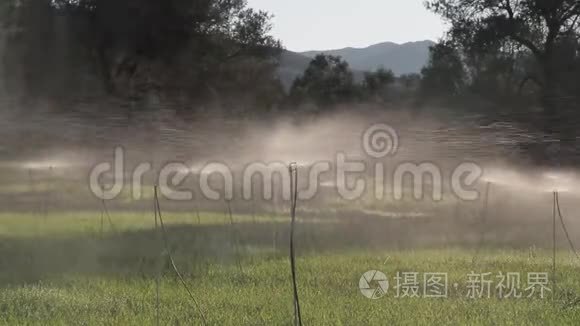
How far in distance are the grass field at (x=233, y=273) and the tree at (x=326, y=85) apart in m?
0.74

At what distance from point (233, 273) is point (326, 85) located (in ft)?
3.44

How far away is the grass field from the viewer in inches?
106

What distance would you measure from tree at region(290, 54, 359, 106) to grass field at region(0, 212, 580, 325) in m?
0.74

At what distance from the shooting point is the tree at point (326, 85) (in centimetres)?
289

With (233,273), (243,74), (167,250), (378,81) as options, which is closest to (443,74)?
(378,81)

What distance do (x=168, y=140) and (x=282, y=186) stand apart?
2.69 ft

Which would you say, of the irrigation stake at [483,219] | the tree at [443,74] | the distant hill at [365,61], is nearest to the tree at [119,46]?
the distant hill at [365,61]

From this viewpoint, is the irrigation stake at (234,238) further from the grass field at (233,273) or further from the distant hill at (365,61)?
the distant hill at (365,61)

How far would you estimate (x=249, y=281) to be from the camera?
9.98 ft

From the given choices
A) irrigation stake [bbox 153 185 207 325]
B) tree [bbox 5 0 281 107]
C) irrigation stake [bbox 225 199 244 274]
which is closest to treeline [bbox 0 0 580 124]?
tree [bbox 5 0 281 107]

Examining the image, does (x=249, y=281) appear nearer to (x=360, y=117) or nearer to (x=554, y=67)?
(x=360, y=117)

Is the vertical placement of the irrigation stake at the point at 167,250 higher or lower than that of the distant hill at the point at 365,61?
lower

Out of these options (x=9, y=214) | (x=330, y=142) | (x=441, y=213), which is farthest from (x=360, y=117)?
(x=9, y=214)

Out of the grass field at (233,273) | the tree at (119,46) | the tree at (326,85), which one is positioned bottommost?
the grass field at (233,273)
